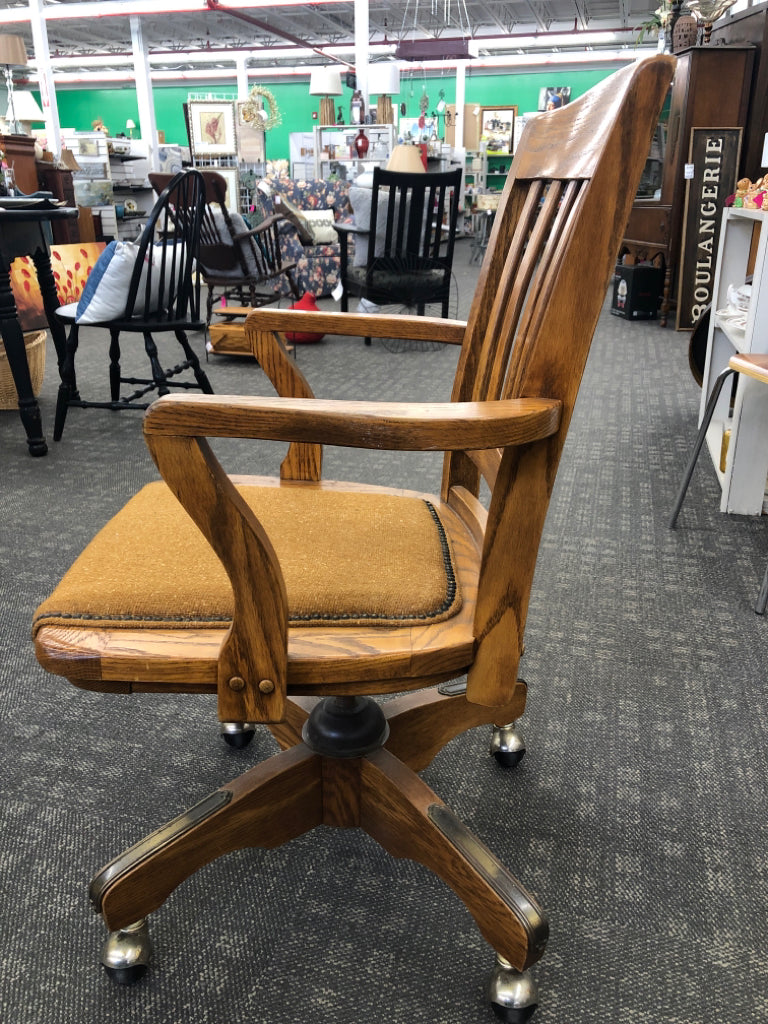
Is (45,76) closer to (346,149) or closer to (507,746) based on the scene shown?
(346,149)

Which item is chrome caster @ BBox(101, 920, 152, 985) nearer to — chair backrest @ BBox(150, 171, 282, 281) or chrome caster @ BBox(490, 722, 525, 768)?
chrome caster @ BBox(490, 722, 525, 768)

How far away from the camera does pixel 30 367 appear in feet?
11.1

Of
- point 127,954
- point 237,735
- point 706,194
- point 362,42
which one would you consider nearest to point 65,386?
point 237,735

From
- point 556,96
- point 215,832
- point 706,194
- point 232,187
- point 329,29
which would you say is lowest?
point 215,832

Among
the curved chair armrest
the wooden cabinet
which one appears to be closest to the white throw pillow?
the curved chair armrest

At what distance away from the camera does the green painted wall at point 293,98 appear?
16156mm

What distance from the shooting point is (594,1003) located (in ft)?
3.03

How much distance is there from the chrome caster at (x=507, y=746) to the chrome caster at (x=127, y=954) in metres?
0.61

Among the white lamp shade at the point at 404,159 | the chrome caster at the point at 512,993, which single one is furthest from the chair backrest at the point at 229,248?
the chrome caster at the point at 512,993

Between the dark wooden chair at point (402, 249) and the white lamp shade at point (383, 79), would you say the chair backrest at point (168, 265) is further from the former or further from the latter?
the white lamp shade at point (383, 79)

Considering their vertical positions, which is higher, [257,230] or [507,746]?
[257,230]

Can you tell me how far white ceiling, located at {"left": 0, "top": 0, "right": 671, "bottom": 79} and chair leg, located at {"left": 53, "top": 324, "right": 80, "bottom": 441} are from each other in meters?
10.5

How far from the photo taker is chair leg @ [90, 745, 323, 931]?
0.90 meters

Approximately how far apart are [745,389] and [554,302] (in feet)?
5.57
